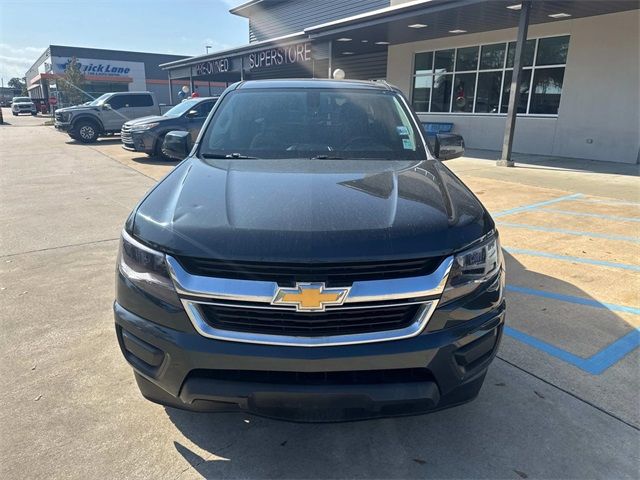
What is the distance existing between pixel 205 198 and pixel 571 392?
2385 millimetres

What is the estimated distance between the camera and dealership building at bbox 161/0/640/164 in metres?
10.9

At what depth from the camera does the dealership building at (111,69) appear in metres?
43.9

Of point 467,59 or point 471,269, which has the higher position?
point 467,59

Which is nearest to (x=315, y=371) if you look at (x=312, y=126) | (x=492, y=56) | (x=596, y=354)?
(x=312, y=126)

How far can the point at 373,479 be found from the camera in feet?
6.58

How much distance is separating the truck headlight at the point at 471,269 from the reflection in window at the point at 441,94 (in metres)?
15.1

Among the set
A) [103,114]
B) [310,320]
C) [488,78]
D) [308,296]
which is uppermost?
[488,78]

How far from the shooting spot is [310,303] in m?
1.76

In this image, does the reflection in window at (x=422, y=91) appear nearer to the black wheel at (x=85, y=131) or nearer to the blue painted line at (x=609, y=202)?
the blue painted line at (x=609, y=202)

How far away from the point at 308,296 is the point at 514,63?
11121 millimetres

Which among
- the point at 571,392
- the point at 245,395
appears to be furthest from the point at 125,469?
the point at 571,392

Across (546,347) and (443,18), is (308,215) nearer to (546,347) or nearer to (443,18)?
(546,347)

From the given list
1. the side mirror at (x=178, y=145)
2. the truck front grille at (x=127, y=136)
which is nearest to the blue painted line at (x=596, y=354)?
the side mirror at (x=178, y=145)

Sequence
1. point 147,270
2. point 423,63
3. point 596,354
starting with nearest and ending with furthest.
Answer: point 147,270 < point 596,354 < point 423,63
